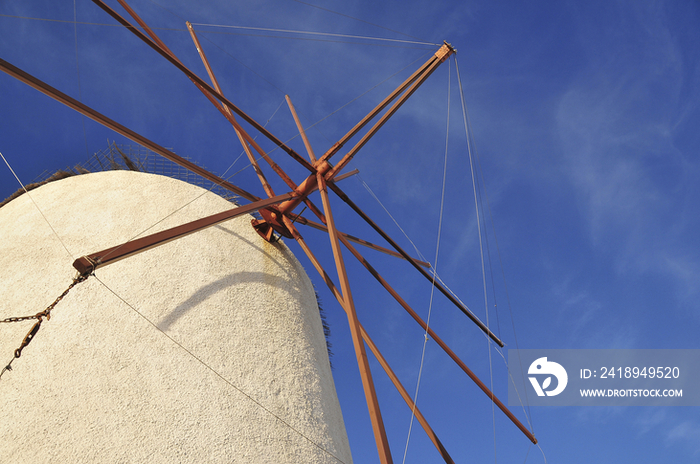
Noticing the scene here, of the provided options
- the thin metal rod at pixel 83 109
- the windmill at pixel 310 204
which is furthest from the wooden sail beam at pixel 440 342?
the thin metal rod at pixel 83 109

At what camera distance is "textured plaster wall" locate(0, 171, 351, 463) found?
507cm

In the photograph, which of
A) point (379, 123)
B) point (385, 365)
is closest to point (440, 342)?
point (385, 365)

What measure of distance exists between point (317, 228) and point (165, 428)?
5.36m

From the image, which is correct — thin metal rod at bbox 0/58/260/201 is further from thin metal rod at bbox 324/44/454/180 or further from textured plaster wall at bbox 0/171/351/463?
thin metal rod at bbox 324/44/454/180

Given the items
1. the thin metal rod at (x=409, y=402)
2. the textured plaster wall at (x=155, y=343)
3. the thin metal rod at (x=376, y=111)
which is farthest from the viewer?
the thin metal rod at (x=376, y=111)

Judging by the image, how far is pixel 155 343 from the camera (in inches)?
231

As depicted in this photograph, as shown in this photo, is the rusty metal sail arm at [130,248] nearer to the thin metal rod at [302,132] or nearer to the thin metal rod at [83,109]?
the thin metal rod at [83,109]

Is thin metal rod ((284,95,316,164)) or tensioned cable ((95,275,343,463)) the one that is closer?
tensioned cable ((95,275,343,463))

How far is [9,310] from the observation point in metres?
6.02

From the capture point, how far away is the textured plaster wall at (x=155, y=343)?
5070 millimetres

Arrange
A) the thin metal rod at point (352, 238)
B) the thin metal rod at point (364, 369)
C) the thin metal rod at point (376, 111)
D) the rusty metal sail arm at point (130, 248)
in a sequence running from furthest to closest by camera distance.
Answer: the thin metal rod at point (352, 238) < the thin metal rod at point (376, 111) < the thin metal rod at point (364, 369) < the rusty metal sail arm at point (130, 248)

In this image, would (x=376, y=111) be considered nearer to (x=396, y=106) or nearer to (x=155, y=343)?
(x=396, y=106)

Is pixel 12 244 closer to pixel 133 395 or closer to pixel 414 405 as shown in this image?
pixel 133 395

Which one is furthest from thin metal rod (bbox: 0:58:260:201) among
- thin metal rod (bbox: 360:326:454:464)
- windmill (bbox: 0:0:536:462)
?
thin metal rod (bbox: 360:326:454:464)
